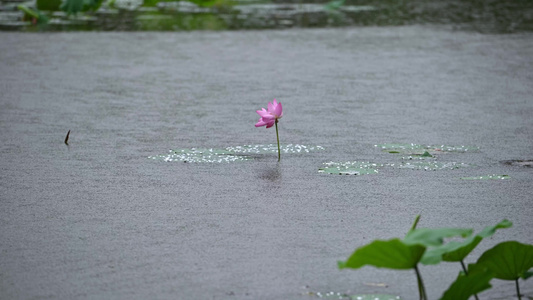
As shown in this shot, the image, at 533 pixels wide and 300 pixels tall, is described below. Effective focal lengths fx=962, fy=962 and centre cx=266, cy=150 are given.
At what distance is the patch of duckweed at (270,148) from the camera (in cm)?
421

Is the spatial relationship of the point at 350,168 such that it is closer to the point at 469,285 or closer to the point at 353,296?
the point at 353,296

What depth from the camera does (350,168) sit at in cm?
388

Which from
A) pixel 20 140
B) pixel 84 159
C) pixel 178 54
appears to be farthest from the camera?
pixel 178 54

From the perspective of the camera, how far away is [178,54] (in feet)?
25.4

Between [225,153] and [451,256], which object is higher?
[451,256]

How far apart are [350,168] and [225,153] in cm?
58

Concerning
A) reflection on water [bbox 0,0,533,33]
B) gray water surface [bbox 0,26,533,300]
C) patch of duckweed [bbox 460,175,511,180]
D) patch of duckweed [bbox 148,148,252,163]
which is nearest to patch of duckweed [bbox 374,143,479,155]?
gray water surface [bbox 0,26,533,300]

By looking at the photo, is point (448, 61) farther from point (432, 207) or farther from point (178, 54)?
point (432, 207)

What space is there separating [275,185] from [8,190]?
3.25ft

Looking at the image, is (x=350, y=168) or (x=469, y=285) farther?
(x=350, y=168)

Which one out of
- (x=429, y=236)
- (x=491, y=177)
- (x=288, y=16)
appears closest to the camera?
(x=429, y=236)

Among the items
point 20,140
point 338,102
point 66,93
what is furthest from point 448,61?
point 20,140

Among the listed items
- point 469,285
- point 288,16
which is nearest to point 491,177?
point 469,285

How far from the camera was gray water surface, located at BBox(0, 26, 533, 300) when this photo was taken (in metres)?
2.58
